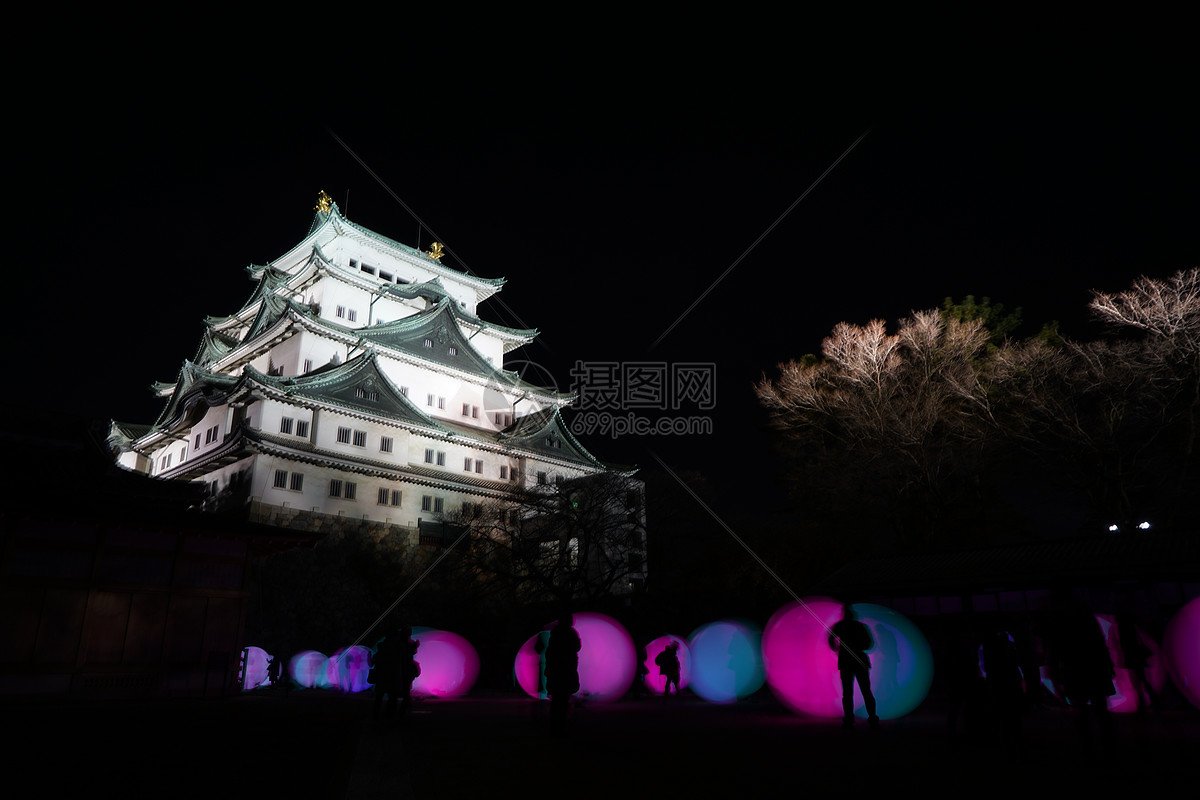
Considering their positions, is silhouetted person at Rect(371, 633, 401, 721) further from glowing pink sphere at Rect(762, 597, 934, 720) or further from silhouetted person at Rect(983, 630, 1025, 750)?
silhouetted person at Rect(983, 630, 1025, 750)

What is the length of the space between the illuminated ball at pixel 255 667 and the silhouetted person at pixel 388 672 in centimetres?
1311

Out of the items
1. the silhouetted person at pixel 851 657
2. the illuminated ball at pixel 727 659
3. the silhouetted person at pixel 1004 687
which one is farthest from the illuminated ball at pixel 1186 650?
the illuminated ball at pixel 727 659

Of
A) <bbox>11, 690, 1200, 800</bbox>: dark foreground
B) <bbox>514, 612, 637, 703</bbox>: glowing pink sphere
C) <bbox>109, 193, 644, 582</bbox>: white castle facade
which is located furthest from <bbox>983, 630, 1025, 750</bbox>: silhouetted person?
<bbox>109, 193, 644, 582</bbox>: white castle facade

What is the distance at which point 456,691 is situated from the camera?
16719mm

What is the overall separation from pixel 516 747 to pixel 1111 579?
43.2 feet

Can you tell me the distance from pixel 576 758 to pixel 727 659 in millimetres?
6715

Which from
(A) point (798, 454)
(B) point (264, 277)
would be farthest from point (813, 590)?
(B) point (264, 277)

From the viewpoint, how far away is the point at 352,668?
21.5m

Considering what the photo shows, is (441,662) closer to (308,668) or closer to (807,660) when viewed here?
(807,660)

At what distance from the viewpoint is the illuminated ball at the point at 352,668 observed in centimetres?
2098

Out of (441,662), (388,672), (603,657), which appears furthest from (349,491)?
(388,672)

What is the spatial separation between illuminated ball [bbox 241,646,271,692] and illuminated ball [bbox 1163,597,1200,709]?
879 inches

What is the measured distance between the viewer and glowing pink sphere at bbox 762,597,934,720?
9.18 meters

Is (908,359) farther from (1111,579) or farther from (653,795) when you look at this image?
(653,795)
